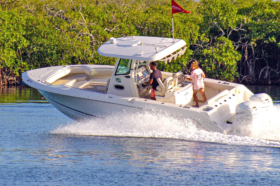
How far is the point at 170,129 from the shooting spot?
995cm

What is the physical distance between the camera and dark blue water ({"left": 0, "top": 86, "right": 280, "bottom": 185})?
7.56 m

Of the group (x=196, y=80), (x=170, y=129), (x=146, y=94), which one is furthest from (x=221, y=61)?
(x=170, y=129)

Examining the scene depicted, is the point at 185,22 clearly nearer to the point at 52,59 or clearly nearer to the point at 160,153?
the point at 52,59

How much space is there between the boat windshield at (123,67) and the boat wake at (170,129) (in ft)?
3.24

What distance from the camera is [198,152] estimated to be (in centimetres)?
884

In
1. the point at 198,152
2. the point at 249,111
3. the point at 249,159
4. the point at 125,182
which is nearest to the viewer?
the point at 125,182

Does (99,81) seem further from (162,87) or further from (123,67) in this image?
(162,87)

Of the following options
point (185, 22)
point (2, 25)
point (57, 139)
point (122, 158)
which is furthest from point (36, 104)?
point (185, 22)

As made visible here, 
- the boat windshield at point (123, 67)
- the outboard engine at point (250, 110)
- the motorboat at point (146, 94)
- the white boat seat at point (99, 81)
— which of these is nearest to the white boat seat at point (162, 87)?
the motorboat at point (146, 94)

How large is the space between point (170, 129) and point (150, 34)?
56.4ft

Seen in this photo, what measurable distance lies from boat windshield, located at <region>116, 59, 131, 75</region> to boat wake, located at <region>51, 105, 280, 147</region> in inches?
38.9

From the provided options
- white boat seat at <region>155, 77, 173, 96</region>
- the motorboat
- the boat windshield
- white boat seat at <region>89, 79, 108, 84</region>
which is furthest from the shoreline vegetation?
white boat seat at <region>155, 77, 173, 96</region>

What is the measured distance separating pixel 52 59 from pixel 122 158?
17.4 m

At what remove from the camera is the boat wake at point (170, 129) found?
9398mm
